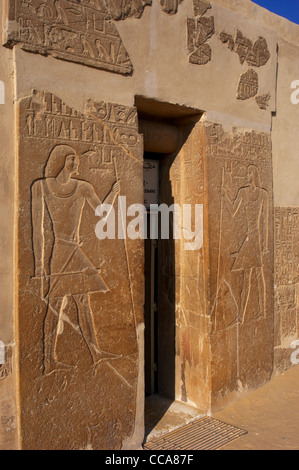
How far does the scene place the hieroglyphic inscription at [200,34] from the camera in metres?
3.68

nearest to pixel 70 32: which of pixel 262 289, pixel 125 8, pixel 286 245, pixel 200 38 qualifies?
pixel 125 8

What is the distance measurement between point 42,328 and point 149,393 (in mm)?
1877

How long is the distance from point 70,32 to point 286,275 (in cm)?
317

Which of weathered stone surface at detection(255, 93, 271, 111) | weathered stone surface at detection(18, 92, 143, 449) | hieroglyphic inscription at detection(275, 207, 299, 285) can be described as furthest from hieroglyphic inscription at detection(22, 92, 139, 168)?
hieroglyphic inscription at detection(275, 207, 299, 285)

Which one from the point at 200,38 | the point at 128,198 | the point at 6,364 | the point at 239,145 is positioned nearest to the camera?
the point at 6,364

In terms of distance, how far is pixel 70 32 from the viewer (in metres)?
2.93

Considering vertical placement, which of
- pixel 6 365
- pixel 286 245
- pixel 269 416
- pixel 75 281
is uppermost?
pixel 286 245

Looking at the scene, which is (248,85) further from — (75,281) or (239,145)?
(75,281)

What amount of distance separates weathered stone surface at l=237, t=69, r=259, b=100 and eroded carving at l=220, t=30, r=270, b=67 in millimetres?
98

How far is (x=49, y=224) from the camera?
284cm

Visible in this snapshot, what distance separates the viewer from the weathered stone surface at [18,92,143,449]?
276 cm

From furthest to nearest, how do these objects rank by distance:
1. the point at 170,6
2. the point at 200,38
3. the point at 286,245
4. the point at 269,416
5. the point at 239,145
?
the point at 286,245, the point at 239,145, the point at 269,416, the point at 200,38, the point at 170,6

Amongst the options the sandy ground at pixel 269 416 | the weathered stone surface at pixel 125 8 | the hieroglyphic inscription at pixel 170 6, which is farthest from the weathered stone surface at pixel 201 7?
the sandy ground at pixel 269 416

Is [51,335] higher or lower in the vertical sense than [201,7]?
lower
